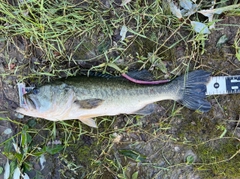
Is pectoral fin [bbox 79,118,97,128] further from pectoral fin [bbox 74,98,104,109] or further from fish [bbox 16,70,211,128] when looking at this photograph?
pectoral fin [bbox 74,98,104,109]

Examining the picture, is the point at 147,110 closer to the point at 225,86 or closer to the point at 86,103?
the point at 86,103

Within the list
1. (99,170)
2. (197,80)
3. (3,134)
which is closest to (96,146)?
(99,170)

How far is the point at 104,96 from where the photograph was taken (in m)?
A: 3.08

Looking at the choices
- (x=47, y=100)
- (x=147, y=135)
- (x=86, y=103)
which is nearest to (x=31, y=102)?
(x=47, y=100)

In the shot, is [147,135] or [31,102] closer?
[31,102]

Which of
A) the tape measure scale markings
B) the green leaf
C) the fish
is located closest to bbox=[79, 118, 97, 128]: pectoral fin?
the fish

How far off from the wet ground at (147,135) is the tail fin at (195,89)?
0.13 m

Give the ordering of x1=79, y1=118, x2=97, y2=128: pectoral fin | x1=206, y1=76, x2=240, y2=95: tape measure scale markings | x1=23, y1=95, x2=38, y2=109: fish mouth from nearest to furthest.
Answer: x1=23, y1=95, x2=38, y2=109: fish mouth → x1=79, y1=118, x2=97, y2=128: pectoral fin → x1=206, y1=76, x2=240, y2=95: tape measure scale markings

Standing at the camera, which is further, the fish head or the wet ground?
the wet ground

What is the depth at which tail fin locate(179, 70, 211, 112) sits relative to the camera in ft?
10.6

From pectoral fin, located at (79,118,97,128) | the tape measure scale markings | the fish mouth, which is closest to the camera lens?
the fish mouth

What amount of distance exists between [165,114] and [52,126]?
125cm

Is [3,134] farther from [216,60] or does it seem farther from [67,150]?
[216,60]

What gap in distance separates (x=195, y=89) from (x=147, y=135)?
0.73 metres
